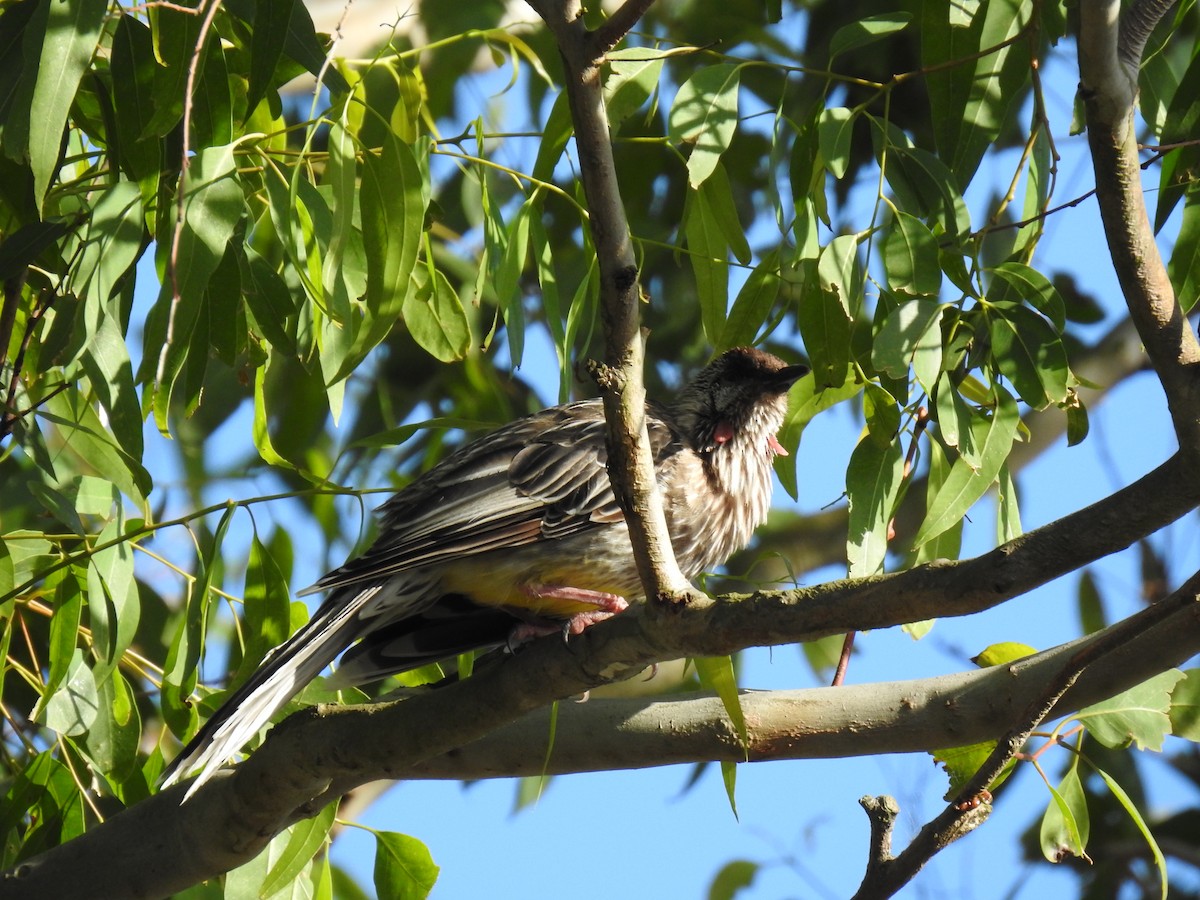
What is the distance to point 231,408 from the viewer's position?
4.50 m

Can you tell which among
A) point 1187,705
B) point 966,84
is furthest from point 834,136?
point 1187,705

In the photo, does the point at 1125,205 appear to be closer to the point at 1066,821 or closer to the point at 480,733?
the point at 1066,821

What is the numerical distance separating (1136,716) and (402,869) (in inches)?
60.6

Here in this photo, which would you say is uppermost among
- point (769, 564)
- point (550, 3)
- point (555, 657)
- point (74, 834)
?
point (550, 3)

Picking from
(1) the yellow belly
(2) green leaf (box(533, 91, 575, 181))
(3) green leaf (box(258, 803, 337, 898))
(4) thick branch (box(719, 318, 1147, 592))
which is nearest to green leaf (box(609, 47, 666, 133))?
(2) green leaf (box(533, 91, 575, 181))

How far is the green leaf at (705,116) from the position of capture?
101 inches

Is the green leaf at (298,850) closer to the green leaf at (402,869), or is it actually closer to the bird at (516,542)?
the green leaf at (402,869)

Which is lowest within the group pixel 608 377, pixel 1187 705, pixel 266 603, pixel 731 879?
pixel 731 879

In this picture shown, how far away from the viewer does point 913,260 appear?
8.14ft

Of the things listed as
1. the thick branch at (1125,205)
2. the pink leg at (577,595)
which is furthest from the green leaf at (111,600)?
the thick branch at (1125,205)

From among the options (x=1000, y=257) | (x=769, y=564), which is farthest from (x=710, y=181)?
(x=769, y=564)

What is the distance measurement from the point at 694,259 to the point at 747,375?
3.68 ft

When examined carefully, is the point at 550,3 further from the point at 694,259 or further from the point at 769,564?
the point at 769,564

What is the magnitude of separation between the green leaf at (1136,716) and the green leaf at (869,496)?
1.67 feet
